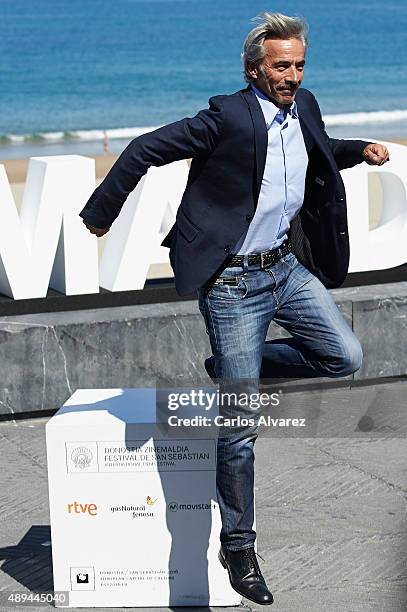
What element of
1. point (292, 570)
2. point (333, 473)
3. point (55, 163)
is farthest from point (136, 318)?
point (292, 570)

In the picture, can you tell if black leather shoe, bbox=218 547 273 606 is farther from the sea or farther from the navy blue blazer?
the sea

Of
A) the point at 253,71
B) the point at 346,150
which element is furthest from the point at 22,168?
the point at 253,71

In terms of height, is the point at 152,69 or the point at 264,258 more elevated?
the point at 152,69

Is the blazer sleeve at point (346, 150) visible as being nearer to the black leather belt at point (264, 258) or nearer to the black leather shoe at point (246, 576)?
the black leather belt at point (264, 258)

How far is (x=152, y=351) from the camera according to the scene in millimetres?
7625

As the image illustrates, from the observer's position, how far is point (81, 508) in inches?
197

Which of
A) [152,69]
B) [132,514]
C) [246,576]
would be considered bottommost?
[246,576]

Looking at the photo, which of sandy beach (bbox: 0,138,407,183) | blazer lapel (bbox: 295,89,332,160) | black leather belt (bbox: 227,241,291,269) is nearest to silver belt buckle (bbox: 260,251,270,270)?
black leather belt (bbox: 227,241,291,269)

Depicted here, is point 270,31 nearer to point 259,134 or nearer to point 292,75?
point 292,75

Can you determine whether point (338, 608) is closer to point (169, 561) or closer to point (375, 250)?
point (169, 561)

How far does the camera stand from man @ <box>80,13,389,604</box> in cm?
456

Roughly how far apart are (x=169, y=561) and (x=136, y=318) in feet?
8.97

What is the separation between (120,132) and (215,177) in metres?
34.0

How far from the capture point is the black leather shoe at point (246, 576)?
4719mm
